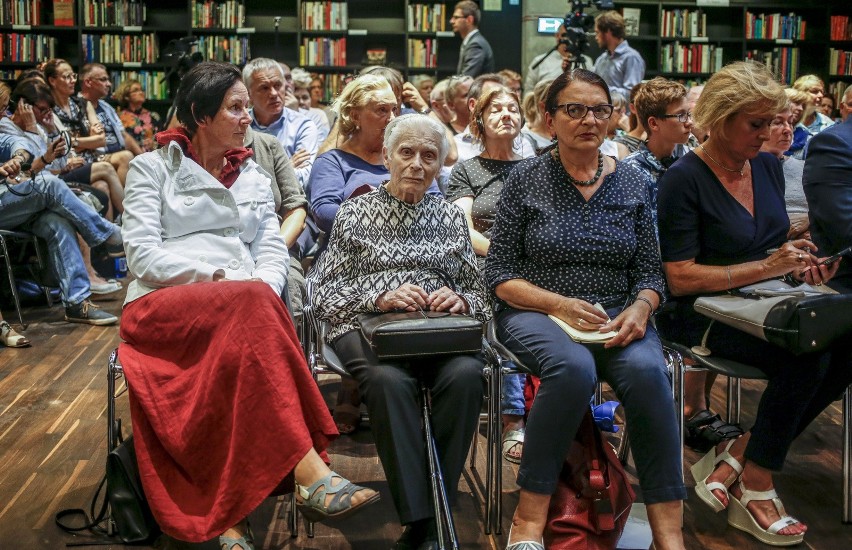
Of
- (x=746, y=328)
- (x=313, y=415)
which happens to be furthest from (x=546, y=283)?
(x=313, y=415)

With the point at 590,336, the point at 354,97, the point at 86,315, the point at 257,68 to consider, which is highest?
the point at 257,68

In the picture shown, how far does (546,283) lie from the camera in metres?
2.50

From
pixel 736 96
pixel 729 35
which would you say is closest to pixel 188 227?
pixel 736 96

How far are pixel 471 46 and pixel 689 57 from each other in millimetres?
2502

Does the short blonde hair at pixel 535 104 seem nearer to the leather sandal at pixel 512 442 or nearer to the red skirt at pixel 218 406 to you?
the leather sandal at pixel 512 442

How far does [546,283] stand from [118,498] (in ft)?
3.90

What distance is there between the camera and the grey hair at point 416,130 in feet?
8.50

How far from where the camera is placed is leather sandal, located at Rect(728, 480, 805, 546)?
2.38 metres

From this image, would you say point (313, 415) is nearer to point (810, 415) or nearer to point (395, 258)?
point (395, 258)

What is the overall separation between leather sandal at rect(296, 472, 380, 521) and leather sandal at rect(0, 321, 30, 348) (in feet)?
8.82

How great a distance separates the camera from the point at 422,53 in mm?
8797

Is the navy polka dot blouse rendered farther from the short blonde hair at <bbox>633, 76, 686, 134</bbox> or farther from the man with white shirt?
the man with white shirt

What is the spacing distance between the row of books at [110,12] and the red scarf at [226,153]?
6504mm

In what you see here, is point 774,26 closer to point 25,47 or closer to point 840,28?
point 840,28
